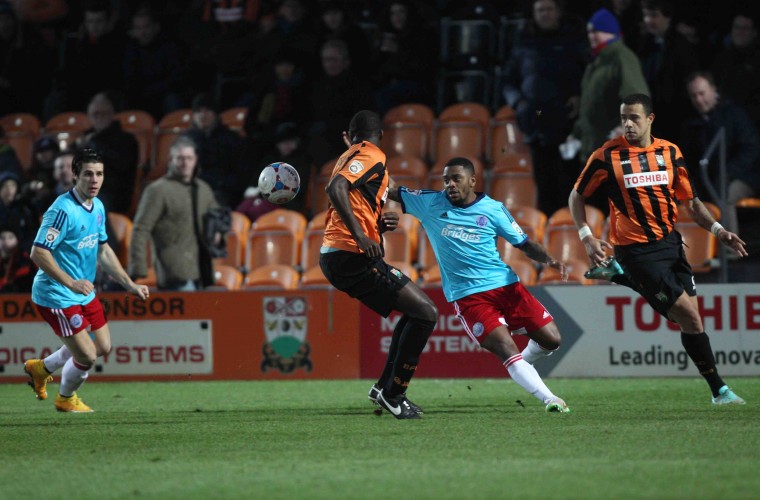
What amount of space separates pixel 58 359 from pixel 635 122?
16.9 ft

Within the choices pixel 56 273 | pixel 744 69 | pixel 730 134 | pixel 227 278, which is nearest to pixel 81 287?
pixel 56 273

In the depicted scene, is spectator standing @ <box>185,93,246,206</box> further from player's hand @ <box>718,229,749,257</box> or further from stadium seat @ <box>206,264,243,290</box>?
player's hand @ <box>718,229,749,257</box>

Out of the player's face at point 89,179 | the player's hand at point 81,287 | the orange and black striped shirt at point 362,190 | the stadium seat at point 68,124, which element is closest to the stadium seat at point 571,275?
the orange and black striped shirt at point 362,190

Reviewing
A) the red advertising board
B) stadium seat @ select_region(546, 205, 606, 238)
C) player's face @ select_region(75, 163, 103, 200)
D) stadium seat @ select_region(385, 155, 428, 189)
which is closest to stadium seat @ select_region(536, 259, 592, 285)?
stadium seat @ select_region(546, 205, 606, 238)

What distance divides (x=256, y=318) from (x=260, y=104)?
12.9 feet

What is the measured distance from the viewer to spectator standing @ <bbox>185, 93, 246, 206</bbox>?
645 inches

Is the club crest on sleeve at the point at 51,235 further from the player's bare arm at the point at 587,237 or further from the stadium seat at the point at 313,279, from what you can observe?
the stadium seat at the point at 313,279

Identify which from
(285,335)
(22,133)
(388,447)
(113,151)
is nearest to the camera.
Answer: (388,447)

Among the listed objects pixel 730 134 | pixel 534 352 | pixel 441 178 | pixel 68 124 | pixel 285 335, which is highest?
pixel 68 124

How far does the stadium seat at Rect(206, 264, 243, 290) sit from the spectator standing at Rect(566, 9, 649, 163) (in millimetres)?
4413

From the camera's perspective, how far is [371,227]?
9.37 m

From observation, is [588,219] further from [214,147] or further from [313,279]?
[214,147]

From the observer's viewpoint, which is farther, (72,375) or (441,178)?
(441,178)

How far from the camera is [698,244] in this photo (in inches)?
544
